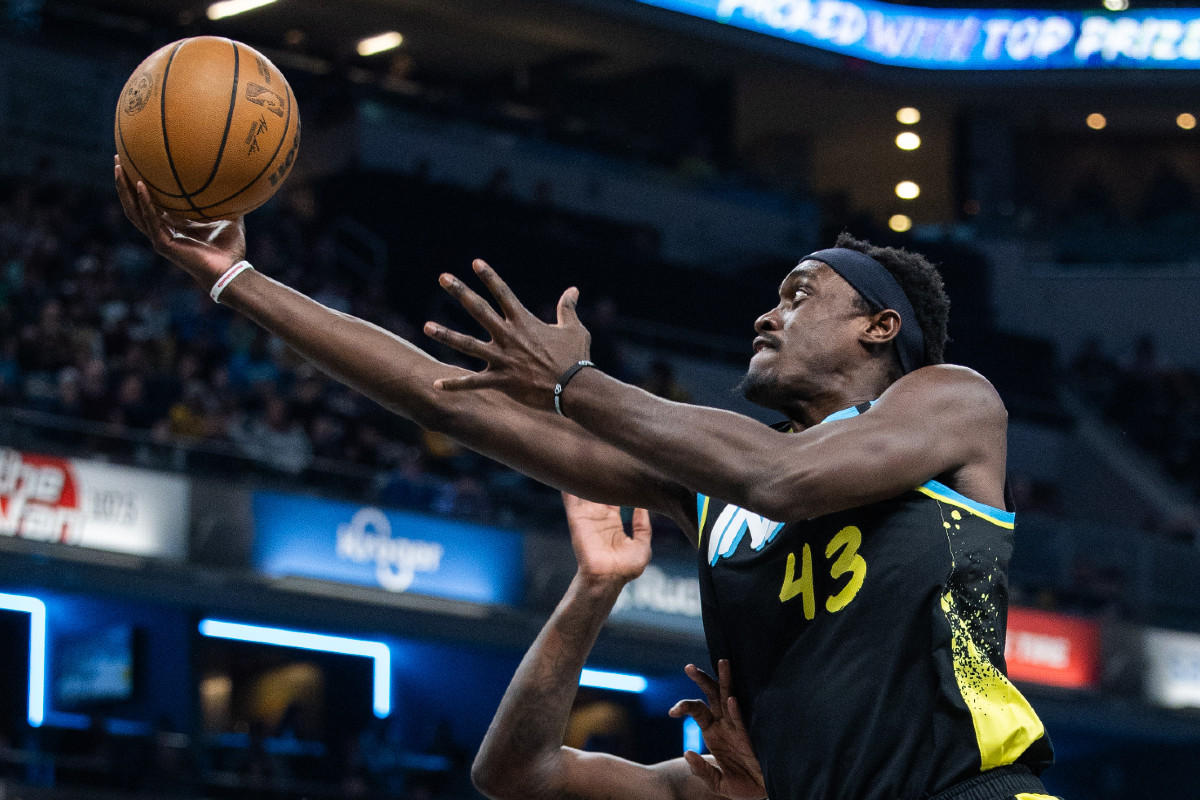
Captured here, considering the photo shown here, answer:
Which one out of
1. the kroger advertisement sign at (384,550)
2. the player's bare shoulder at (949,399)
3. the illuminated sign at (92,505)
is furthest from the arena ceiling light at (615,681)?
the player's bare shoulder at (949,399)

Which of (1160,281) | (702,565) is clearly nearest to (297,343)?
(702,565)

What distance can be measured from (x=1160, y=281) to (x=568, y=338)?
24913 millimetres

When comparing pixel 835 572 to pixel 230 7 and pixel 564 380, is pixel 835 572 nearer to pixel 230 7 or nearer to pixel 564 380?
pixel 564 380

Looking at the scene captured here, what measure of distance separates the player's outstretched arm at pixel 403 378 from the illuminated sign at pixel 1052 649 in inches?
551

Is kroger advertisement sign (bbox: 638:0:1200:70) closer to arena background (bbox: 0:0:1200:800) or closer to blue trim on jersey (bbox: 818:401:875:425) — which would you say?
arena background (bbox: 0:0:1200:800)

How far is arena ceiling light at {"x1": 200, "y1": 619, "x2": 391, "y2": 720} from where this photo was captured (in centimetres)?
1658

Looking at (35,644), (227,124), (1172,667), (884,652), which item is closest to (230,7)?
(35,644)

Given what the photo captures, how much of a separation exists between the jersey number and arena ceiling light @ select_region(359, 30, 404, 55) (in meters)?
23.6

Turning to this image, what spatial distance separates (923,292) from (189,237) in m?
1.72

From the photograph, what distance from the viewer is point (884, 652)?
3.28 metres

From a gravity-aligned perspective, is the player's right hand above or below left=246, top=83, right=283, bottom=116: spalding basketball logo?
below

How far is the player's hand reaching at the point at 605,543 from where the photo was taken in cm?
419

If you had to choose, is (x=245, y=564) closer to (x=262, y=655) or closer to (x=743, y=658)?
(x=262, y=655)

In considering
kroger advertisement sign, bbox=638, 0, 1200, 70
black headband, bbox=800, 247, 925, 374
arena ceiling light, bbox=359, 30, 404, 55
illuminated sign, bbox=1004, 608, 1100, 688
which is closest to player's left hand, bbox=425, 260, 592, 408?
black headband, bbox=800, 247, 925, 374
